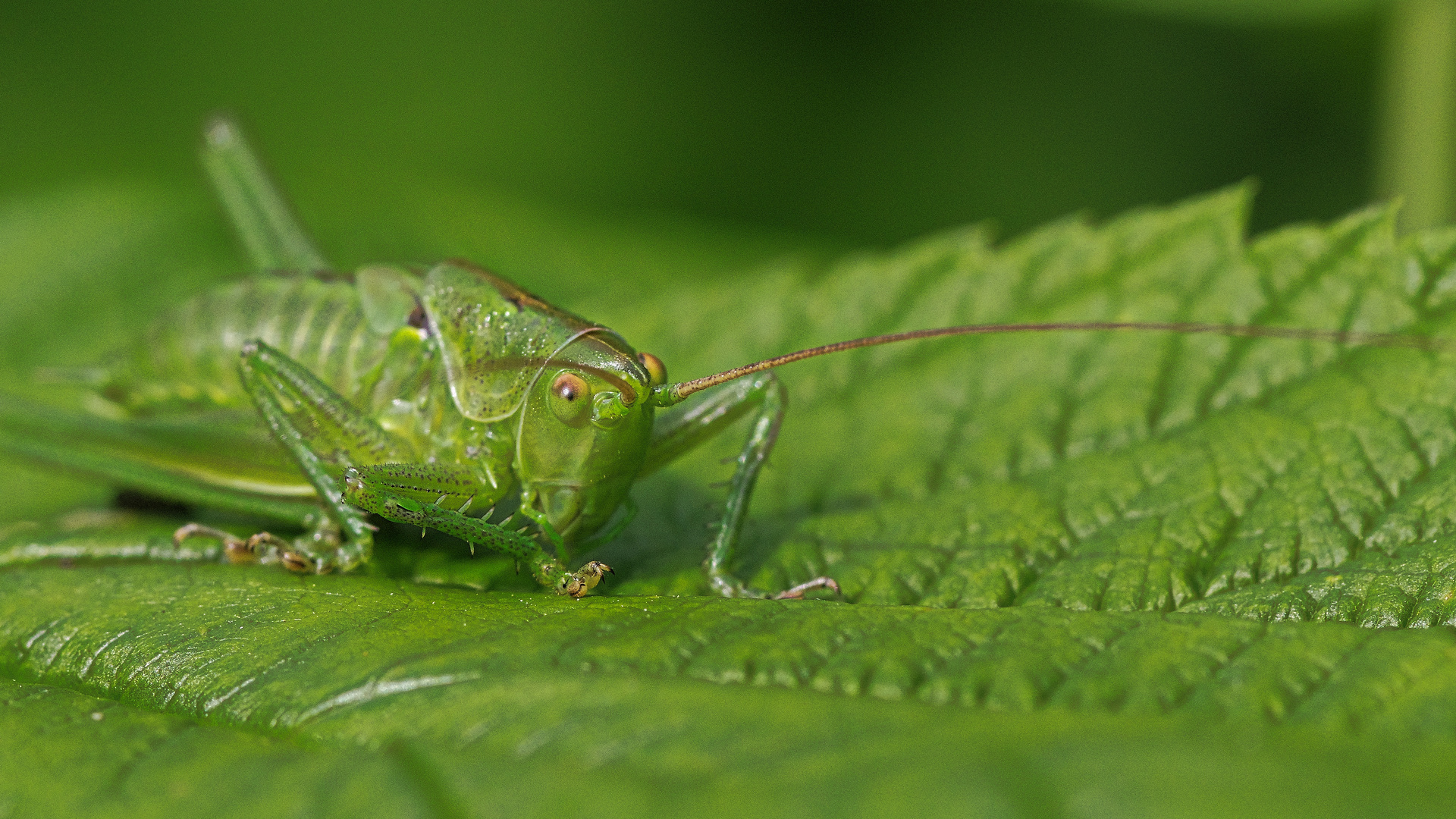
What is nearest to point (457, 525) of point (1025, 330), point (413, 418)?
point (413, 418)

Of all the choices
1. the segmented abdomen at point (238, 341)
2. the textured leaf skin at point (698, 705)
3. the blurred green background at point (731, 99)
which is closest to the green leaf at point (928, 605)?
the textured leaf skin at point (698, 705)

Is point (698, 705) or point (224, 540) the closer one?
point (698, 705)

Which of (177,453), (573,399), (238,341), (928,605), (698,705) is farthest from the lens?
(238,341)

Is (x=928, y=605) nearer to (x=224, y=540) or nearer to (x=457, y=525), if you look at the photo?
(x=457, y=525)

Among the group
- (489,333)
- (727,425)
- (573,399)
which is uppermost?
(489,333)

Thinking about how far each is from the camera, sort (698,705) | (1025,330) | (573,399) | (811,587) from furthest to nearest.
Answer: (1025,330) → (573,399) → (811,587) → (698,705)

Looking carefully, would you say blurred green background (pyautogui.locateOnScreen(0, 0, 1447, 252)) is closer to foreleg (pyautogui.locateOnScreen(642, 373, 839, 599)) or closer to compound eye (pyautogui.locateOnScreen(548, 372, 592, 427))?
foreleg (pyautogui.locateOnScreen(642, 373, 839, 599))

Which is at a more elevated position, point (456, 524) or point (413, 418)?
point (413, 418)

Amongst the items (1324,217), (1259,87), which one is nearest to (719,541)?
(1324,217)
